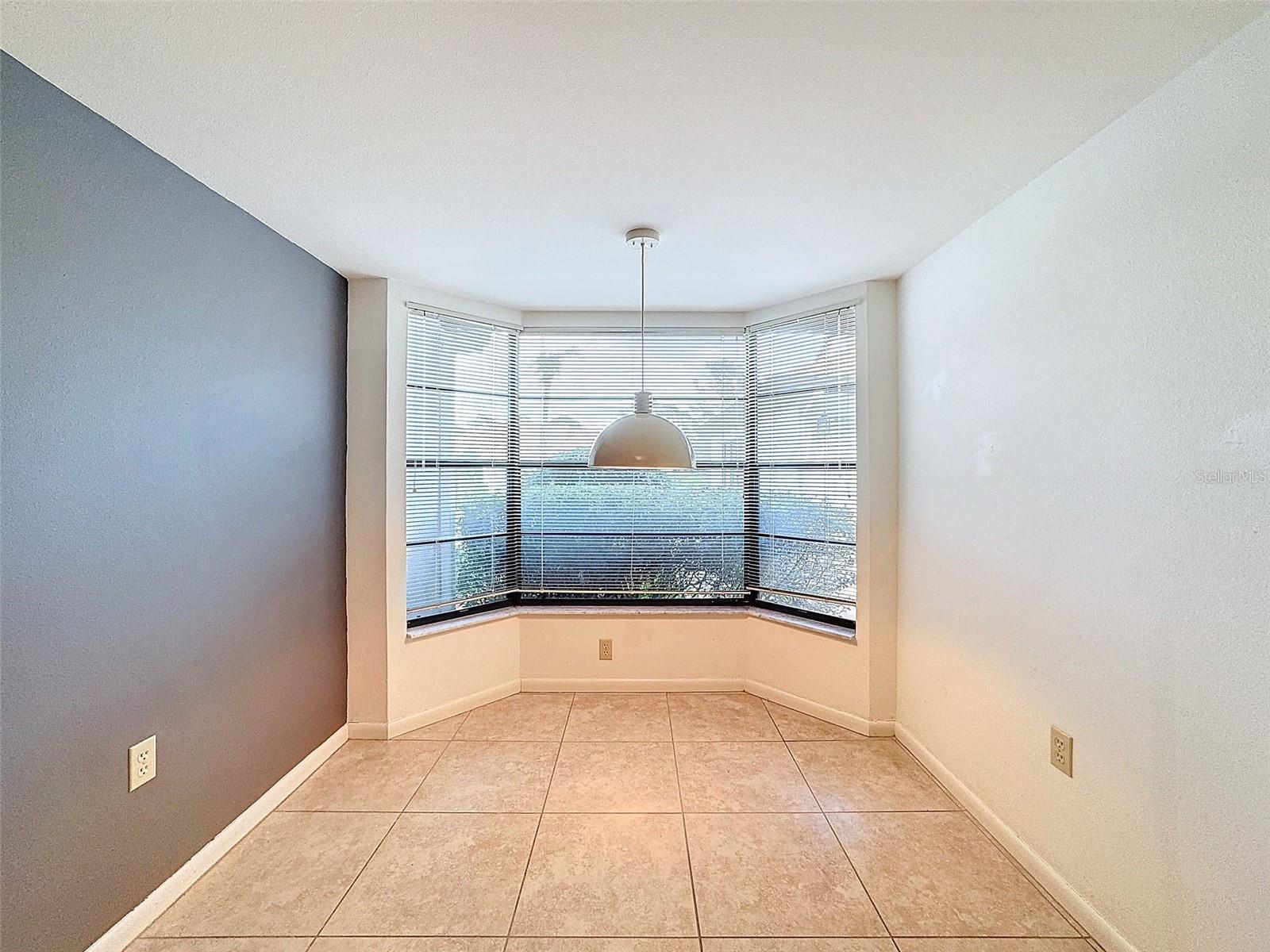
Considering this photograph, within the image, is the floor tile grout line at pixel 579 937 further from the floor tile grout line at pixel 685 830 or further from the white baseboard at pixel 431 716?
the white baseboard at pixel 431 716

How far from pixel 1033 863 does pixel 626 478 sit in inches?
101

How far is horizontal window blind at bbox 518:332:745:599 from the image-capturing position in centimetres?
372

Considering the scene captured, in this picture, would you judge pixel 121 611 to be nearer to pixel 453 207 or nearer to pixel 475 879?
pixel 475 879

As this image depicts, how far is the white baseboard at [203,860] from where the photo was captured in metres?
1.71

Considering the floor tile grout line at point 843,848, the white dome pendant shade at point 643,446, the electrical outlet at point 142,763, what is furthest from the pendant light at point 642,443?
the electrical outlet at point 142,763

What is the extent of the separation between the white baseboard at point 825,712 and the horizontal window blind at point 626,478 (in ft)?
1.90

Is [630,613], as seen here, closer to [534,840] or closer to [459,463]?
[459,463]

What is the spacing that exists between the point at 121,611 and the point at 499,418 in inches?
84.6

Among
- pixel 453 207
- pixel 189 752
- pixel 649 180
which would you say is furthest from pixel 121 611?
pixel 649 180

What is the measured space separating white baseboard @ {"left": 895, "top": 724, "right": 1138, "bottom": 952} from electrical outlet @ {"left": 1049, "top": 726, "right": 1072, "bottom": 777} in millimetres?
347

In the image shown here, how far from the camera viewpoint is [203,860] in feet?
6.67

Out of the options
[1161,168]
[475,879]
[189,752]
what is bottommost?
[475,879]

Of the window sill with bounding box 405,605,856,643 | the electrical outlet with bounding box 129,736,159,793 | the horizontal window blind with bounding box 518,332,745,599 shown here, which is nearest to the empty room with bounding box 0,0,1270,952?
the electrical outlet with bounding box 129,736,159,793

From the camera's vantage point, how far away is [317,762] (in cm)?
277
